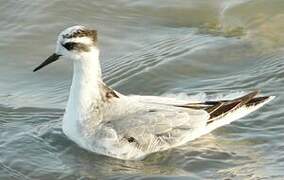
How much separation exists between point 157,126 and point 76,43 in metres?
1.34

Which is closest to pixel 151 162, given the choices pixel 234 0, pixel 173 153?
pixel 173 153

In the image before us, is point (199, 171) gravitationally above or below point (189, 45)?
below

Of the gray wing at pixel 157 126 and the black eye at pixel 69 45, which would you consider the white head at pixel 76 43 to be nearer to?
the black eye at pixel 69 45

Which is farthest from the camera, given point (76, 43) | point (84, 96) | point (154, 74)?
point (154, 74)

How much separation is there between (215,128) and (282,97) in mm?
1076

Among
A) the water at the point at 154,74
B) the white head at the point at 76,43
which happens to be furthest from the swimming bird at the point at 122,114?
the water at the point at 154,74

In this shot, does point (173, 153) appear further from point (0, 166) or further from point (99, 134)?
point (0, 166)

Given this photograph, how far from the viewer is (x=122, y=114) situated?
10344 mm

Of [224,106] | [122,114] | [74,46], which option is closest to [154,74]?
[224,106]

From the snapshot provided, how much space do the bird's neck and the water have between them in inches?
12.6

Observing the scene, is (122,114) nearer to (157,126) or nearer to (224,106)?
(157,126)

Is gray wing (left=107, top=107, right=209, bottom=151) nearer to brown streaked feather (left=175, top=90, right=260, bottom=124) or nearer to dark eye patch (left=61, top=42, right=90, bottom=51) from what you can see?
brown streaked feather (left=175, top=90, right=260, bottom=124)

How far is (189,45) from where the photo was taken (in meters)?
13.2

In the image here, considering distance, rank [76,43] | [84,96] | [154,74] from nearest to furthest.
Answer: [76,43] < [84,96] < [154,74]
